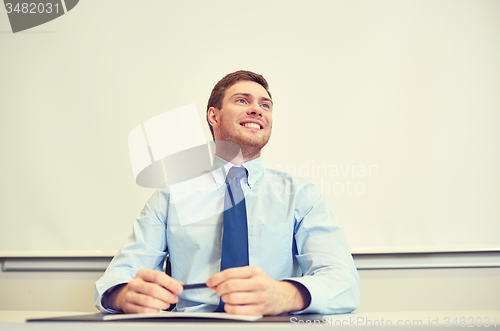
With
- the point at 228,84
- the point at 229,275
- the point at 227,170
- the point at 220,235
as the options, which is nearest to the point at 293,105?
the point at 228,84

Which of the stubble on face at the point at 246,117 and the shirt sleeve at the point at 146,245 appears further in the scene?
the stubble on face at the point at 246,117

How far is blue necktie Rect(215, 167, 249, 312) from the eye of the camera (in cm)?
85

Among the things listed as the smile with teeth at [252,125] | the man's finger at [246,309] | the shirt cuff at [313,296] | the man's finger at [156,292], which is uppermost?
the smile with teeth at [252,125]

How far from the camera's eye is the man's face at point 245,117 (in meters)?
1.05

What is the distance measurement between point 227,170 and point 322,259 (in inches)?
16.3

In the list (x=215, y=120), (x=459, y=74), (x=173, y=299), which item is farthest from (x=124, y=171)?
(x=459, y=74)

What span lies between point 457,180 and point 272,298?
109 centimetres

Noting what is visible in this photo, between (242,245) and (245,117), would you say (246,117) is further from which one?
(242,245)

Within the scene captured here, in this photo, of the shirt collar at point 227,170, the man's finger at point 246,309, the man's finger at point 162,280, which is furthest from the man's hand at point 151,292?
the shirt collar at point 227,170

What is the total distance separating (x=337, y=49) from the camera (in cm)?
144

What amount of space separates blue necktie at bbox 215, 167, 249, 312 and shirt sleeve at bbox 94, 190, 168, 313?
21 centimetres

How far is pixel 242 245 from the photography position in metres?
0.87

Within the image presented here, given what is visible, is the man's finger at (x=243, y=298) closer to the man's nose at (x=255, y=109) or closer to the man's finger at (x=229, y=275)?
the man's finger at (x=229, y=275)

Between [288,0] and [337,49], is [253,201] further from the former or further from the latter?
[288,0]
